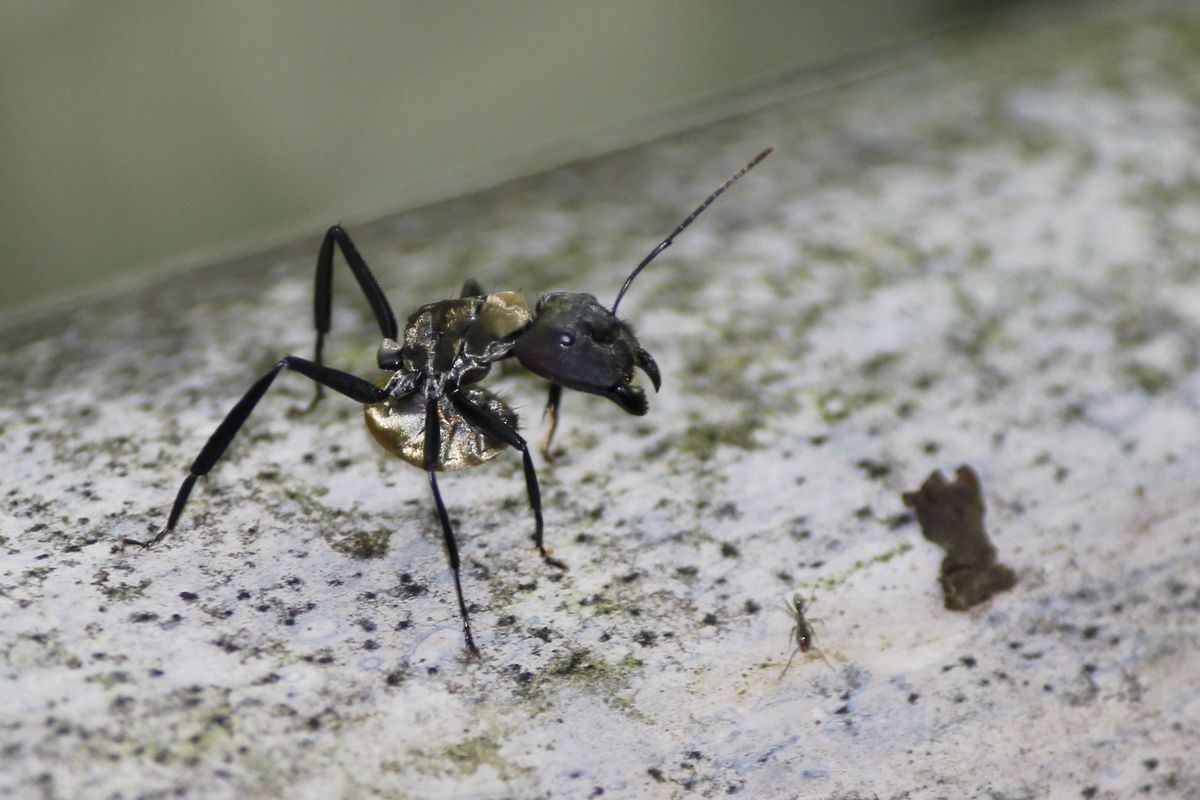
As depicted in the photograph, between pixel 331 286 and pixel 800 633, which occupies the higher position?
pixel 331 286

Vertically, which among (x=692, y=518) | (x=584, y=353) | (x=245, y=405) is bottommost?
(x=692, y=518)

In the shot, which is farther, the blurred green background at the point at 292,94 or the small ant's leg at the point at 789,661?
the blurred green background at the point at 292,94

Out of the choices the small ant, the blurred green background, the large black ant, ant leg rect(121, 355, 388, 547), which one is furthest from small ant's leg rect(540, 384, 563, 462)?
the blurred green background

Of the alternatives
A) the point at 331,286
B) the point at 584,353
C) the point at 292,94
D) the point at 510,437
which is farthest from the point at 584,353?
the point at 292,94

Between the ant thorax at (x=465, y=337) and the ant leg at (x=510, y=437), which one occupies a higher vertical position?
the ant thorax at (x=465, y=337)

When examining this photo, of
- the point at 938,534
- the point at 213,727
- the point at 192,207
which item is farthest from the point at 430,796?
the point at 192,207

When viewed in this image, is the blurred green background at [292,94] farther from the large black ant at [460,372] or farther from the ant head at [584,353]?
the ant head at [584,353]

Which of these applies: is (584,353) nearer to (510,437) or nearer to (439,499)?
(510,437)

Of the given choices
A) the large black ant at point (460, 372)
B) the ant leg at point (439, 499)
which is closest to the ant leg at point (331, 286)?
the large black ant at point (460, 372)
